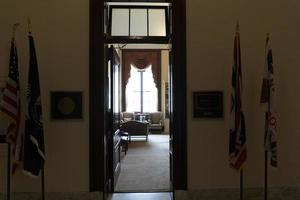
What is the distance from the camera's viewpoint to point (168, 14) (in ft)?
16.8

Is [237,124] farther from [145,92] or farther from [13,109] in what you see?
[145,92]

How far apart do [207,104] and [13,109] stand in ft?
8.04

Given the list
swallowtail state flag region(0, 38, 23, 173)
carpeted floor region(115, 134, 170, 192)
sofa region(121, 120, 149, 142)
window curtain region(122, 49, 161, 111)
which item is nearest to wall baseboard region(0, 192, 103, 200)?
swallowtail state flag region(0, 38, 23, 173)

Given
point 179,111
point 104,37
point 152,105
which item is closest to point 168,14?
point 104,37

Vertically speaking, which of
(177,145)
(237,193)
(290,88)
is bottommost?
(237,193)

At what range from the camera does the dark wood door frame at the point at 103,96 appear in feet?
14.9

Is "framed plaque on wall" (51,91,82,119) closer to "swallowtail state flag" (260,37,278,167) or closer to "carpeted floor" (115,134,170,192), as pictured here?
"carpeted floor" (115,134,170,192)

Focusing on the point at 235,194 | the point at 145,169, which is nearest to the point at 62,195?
the point at 235,194

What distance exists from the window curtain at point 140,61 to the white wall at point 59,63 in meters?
10.1

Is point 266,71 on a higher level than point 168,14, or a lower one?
lower

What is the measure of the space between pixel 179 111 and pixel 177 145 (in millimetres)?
461

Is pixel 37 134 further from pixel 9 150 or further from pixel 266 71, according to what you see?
pixel 266 71

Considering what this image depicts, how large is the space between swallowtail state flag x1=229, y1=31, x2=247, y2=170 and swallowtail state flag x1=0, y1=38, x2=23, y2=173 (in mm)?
2517

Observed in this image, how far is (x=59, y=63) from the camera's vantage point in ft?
15.0
